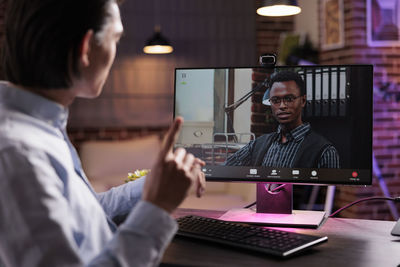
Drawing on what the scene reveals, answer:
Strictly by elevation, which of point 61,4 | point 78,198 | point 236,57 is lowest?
point 78,198

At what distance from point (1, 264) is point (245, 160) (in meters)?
0.86

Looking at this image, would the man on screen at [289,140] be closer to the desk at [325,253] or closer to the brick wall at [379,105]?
the desk at [325,253]

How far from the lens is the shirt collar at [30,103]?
3.16 feet

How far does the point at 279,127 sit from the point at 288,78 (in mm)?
160

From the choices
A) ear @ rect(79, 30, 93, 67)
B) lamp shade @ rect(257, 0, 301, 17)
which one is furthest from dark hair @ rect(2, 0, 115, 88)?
lamp shade @ rect(257, 0, 301, 17)

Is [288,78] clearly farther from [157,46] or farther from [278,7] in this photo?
[157,46]

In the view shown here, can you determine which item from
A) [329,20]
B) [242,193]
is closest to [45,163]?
[242,193]

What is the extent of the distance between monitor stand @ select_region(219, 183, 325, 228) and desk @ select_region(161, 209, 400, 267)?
110 mm

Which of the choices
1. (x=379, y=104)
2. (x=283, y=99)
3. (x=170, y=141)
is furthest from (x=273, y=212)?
(x=379, y=104)

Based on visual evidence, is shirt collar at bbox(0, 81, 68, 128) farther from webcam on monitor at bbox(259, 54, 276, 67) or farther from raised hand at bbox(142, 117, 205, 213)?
webcam on monitor at bbox(259, 54, 276, 67)

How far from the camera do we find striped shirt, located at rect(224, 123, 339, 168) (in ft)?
5.01

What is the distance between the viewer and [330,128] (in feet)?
5.00

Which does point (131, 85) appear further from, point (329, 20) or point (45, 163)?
point (45, 163)

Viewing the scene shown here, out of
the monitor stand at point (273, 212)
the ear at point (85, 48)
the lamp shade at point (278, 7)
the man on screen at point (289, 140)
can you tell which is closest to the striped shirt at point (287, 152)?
the man on screen at point (289, 140)
